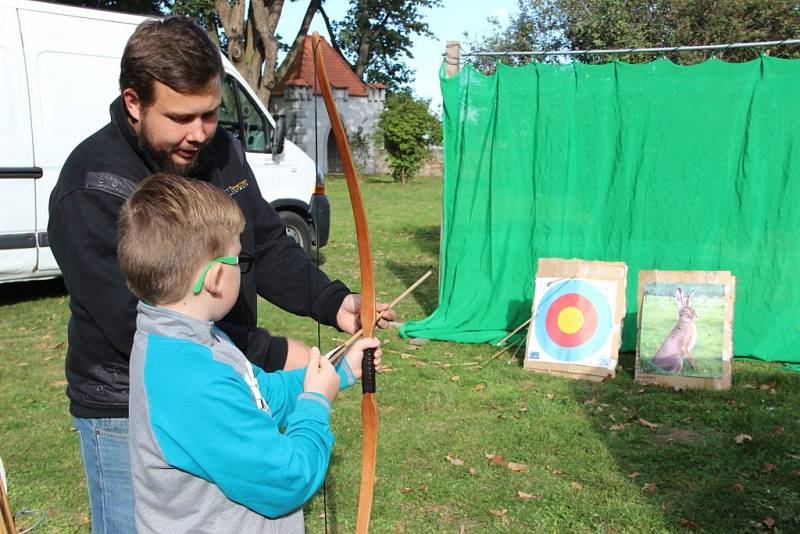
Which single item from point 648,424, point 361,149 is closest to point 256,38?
point 361,149

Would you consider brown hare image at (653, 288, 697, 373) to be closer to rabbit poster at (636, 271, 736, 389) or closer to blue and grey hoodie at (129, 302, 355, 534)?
rabbit poster at (636, 271, 736, 389)

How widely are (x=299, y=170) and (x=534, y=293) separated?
3763 millimetres

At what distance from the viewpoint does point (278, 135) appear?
7.78m

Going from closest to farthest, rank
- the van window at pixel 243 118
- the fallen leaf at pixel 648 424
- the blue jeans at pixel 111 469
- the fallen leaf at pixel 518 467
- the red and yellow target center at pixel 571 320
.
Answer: the blue jeans at pixel 111 469, the fallen leaf at pixel 518 467, the fallen leaf at pixel 648 424, the red and yellow target center at pixel 571 320, the van window at pixel 243 118

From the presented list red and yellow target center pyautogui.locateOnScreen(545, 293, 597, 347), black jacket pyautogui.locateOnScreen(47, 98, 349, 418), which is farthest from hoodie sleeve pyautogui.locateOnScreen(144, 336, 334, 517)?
red and yellow target center pyautogui.locateOnScreen(545, 293, 597, 347)

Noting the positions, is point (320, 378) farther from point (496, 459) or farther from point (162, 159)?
point (496, 459)

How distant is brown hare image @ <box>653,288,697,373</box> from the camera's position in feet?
16.3

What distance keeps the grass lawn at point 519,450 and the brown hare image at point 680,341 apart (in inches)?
9.6

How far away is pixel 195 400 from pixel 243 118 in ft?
22.5

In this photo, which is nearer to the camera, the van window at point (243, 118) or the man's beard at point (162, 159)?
the man's beard at point (162, 159)

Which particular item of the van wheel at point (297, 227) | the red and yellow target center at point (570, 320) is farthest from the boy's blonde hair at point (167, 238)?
the van wheel at point (297, 227)

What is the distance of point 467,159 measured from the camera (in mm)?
6160

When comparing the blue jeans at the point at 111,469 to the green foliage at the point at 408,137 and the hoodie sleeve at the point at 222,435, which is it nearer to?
the hoodie sleeve at the point at 222,435

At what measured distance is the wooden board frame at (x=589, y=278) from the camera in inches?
203
